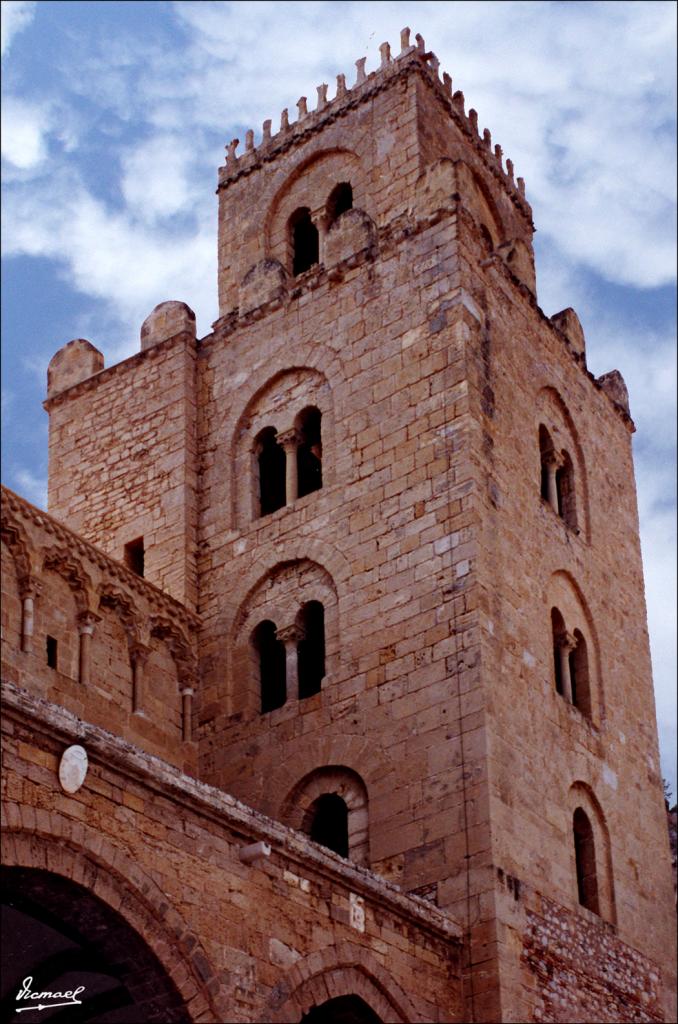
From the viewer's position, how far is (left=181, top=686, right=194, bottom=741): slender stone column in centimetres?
2148

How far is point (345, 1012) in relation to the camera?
56.0 feet

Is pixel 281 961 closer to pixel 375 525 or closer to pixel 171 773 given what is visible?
pixel 171 773

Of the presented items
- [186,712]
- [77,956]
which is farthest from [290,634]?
[77,956]

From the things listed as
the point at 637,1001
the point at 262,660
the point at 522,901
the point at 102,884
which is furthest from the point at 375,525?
the point at 102,884

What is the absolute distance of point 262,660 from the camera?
21.9m

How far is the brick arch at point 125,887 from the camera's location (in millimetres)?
13984

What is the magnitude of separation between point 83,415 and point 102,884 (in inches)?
448

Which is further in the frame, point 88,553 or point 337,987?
point 88,553

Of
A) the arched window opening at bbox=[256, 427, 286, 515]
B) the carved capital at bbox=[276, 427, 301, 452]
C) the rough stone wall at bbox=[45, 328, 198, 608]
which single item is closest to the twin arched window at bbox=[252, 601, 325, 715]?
the rough stone wall at bbox=[45, 328, 198, 608]

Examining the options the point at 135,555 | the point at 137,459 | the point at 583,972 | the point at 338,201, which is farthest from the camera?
the point at 338,201

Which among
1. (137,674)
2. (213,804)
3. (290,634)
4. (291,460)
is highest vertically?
(291,460)

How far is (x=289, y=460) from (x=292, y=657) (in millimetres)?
2625

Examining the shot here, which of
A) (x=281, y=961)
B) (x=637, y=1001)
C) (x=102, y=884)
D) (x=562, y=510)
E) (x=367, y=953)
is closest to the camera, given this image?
(x=102, y=884)

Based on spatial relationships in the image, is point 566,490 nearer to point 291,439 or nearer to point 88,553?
point 291,439
